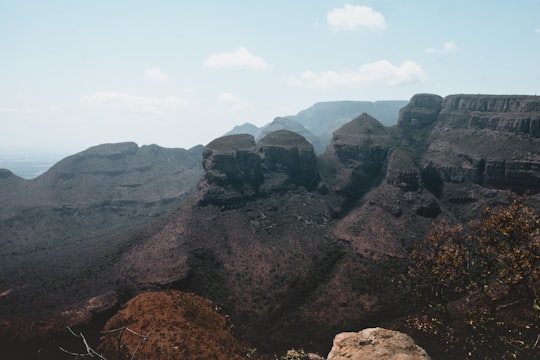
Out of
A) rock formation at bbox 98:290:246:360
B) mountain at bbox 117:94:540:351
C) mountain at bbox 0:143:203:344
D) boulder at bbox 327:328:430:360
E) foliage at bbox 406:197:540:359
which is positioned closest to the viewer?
boulder at bbox 327:328:430:360

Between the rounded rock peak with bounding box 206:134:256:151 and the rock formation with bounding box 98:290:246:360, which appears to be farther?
the rounded rock peak with bounding box 206:134:256:151

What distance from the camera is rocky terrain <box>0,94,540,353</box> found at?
295 feet

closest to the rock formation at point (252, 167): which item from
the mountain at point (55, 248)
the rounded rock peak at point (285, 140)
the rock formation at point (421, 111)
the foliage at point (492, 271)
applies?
the rounded rock peak at point (285, 140)

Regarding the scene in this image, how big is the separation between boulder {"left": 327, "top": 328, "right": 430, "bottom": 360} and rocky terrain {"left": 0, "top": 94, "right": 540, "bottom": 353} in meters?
46.5

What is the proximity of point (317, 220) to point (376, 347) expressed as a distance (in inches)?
3934

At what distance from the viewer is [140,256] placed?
10488 cm

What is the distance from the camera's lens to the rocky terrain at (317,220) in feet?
295

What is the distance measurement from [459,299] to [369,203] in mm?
51488

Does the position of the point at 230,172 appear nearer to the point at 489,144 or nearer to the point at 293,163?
the point at 293,163

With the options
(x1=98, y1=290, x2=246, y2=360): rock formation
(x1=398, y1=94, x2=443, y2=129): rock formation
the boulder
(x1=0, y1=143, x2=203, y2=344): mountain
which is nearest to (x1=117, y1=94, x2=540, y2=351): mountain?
(x1=98, y1=290, x2=246, y2=360): rock formation

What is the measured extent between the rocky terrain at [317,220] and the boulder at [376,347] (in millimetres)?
46539

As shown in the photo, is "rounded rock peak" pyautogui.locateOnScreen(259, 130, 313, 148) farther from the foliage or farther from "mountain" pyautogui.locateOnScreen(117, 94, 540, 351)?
the foliage

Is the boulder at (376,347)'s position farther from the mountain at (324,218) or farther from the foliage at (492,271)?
the mountain at (324,218)

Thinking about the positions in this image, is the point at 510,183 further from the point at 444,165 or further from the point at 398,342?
the point at 398,342
